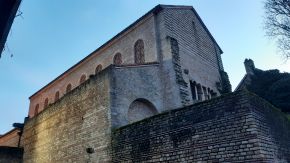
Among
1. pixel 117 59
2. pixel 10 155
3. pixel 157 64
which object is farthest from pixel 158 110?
pixel 10 155

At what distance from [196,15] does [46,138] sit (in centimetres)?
1347

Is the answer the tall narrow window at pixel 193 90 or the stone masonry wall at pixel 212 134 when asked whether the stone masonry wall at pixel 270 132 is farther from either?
the tall narrow window at pixel 193 90

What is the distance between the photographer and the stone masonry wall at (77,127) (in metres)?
11.4

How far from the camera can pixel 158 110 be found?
13.9 metres

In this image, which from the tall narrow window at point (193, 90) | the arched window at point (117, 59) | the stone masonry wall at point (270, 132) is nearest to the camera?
the stone masonry wall at point (270, 132)

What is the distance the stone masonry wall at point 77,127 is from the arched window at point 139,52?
189 inches

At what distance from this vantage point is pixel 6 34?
7.20 ft

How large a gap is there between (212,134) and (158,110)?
632 cm

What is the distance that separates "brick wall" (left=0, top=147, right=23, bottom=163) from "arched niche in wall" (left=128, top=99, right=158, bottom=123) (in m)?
9.54

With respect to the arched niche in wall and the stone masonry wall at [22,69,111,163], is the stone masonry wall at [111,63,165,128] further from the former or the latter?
the stone masonry wall at [22,69,111,163]

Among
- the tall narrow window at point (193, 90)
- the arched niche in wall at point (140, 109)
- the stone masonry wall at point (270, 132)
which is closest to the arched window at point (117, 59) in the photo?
the tall narrow window at point (193, 90)

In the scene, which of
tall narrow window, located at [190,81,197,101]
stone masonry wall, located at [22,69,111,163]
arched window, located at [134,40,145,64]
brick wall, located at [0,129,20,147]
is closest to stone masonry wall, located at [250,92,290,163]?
stone masonry wall, located at [22,69,111,163]

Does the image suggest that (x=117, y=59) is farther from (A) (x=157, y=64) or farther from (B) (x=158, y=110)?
(B) (x=158, y=110)

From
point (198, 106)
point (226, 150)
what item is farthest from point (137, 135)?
point (226, 150)
